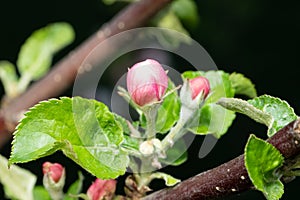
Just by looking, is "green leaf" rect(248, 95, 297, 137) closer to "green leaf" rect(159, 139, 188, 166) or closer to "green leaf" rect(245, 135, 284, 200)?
"green leaf" rect(245, 135, 284, 200)

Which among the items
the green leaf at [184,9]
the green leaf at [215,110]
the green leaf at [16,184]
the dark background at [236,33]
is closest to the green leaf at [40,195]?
the green leaf at [16,184]

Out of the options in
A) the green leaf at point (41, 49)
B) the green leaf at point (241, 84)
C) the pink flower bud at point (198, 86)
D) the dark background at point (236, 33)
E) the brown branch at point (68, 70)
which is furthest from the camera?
the dark background at point (236, 33)

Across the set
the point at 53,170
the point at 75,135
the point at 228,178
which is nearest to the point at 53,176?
the point at 53,170

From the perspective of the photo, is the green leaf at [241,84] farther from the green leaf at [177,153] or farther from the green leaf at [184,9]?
the green leaf at [184,9]

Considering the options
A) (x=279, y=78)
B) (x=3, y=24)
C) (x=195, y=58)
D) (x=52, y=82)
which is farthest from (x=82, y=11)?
(x=195, y=58)

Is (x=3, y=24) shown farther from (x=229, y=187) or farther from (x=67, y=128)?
(x=229, y=187)

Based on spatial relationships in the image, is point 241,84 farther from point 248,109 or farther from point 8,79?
point 8,79

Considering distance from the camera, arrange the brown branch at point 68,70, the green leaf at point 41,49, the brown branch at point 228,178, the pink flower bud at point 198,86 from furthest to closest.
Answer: the green leaf at point 41,49 < the brown branch at point 68,70 < the pink flower bud at point 198,86 < the brown branch at point 228,178
